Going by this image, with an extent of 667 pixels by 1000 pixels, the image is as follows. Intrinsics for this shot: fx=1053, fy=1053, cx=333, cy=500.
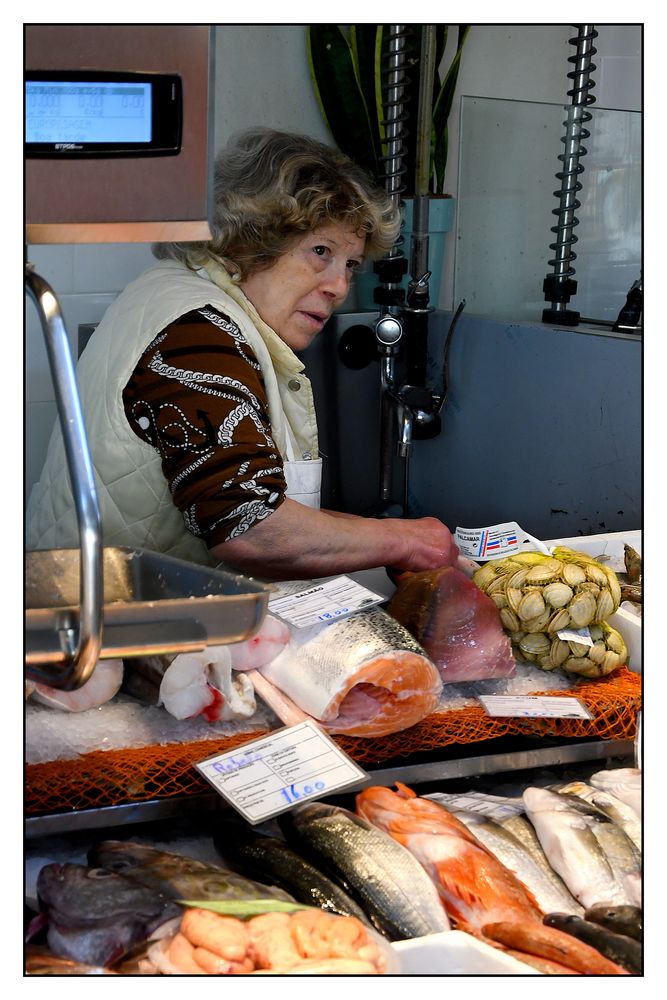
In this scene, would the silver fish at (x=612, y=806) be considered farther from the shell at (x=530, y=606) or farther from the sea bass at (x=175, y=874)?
the sea bass at (x=175, y=874)

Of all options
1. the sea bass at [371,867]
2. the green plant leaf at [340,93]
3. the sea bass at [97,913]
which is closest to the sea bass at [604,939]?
the sea bass at [371,867]

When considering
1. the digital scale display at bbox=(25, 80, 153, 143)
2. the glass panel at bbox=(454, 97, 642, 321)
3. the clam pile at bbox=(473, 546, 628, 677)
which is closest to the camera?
the digital scale display at bbox=(25, 80, 153, 143)

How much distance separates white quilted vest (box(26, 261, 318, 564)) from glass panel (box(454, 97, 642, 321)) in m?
1.35

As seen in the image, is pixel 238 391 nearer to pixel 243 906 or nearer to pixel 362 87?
pixel 243 906

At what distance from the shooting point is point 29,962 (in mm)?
1038

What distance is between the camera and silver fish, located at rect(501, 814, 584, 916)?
47.4 inches

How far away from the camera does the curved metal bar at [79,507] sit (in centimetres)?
83

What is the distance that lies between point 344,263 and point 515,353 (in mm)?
953

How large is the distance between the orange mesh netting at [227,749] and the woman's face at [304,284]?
1058 mm

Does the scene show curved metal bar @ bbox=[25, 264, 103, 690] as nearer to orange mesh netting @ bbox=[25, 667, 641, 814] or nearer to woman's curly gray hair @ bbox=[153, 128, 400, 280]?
orange mesh netting @ bbox=[25, 667, 641, 814]

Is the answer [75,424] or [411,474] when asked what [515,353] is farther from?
[75,424]

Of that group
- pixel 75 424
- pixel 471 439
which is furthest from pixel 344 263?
pixel 75 424

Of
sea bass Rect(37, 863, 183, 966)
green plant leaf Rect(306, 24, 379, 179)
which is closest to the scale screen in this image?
sea bass Rect(37, 863, 183, 966)

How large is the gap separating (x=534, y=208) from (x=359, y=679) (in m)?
2.28
